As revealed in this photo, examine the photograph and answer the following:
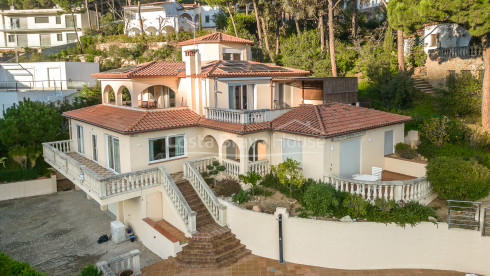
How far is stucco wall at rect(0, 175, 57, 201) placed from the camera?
25109mm

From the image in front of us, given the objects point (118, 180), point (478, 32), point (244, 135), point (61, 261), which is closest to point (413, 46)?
point (478, 32)

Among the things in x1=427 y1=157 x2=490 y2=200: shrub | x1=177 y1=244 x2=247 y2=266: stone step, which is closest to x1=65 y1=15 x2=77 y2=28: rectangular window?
x1=177 y1=244 x2=247 y2=266: stone step

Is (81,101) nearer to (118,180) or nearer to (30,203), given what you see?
(30,203)

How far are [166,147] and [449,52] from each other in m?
27.3

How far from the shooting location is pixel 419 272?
48.6ft

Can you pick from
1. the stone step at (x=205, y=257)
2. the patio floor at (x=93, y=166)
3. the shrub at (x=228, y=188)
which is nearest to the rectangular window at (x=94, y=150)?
the patio floor at (x=93, y=166)

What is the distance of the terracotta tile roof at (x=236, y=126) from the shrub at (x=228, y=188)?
8.65 ft

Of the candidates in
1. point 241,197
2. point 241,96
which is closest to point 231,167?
point 241,197

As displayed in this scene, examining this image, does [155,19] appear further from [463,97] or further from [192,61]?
[463,97]

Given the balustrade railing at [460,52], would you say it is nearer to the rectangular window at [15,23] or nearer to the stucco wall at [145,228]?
the stucco wall at [145,228]

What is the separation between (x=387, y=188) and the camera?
16.6 metres

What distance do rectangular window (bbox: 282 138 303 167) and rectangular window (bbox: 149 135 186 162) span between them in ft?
18.7

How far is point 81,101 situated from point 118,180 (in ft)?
59.3

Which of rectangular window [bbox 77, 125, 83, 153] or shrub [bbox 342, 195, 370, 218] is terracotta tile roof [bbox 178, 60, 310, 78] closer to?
rectangular window [bbox 77, 125, 83, 153]
